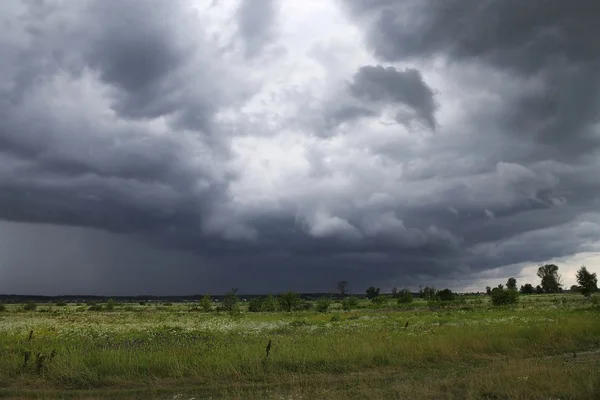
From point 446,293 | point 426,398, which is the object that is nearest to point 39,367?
point 426,398

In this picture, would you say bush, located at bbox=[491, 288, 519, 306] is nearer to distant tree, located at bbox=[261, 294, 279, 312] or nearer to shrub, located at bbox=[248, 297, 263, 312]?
distant tree, located at bbox=[261, 294, 279, 312]

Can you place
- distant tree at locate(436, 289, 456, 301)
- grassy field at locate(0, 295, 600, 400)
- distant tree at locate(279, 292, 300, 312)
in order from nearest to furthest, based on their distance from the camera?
grassy field at locate(0, 295, 600, 400)
distant tree at locate(279, 292, 300, 312)
distant tree at locate(436, 289, 456, 301)

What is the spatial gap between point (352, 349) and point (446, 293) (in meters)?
110

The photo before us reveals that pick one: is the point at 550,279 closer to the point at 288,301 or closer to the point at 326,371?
the point at 288,301

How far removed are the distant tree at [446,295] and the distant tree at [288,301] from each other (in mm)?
39601

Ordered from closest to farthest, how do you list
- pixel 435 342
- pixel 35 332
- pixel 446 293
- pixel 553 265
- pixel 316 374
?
pixel 316 374 → pixel 435 342 → pixel 35 332 → pixel 446 293 → pixel 553 265

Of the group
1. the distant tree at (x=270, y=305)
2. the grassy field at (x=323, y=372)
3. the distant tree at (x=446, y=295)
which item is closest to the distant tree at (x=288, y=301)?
the distant tree at (x=270, y=305)

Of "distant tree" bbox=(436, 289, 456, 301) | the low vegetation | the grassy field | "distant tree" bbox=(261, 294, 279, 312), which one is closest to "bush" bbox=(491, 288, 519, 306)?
"distant tree" bbox=(436, 289, 456, 301)

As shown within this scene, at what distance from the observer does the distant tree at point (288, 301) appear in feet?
338

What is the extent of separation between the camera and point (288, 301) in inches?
4090

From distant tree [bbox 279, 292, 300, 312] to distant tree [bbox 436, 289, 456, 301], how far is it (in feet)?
130

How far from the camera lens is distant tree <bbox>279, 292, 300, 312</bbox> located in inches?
4050

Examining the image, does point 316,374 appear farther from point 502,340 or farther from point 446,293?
point 446,293

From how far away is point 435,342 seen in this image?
20156 mm
